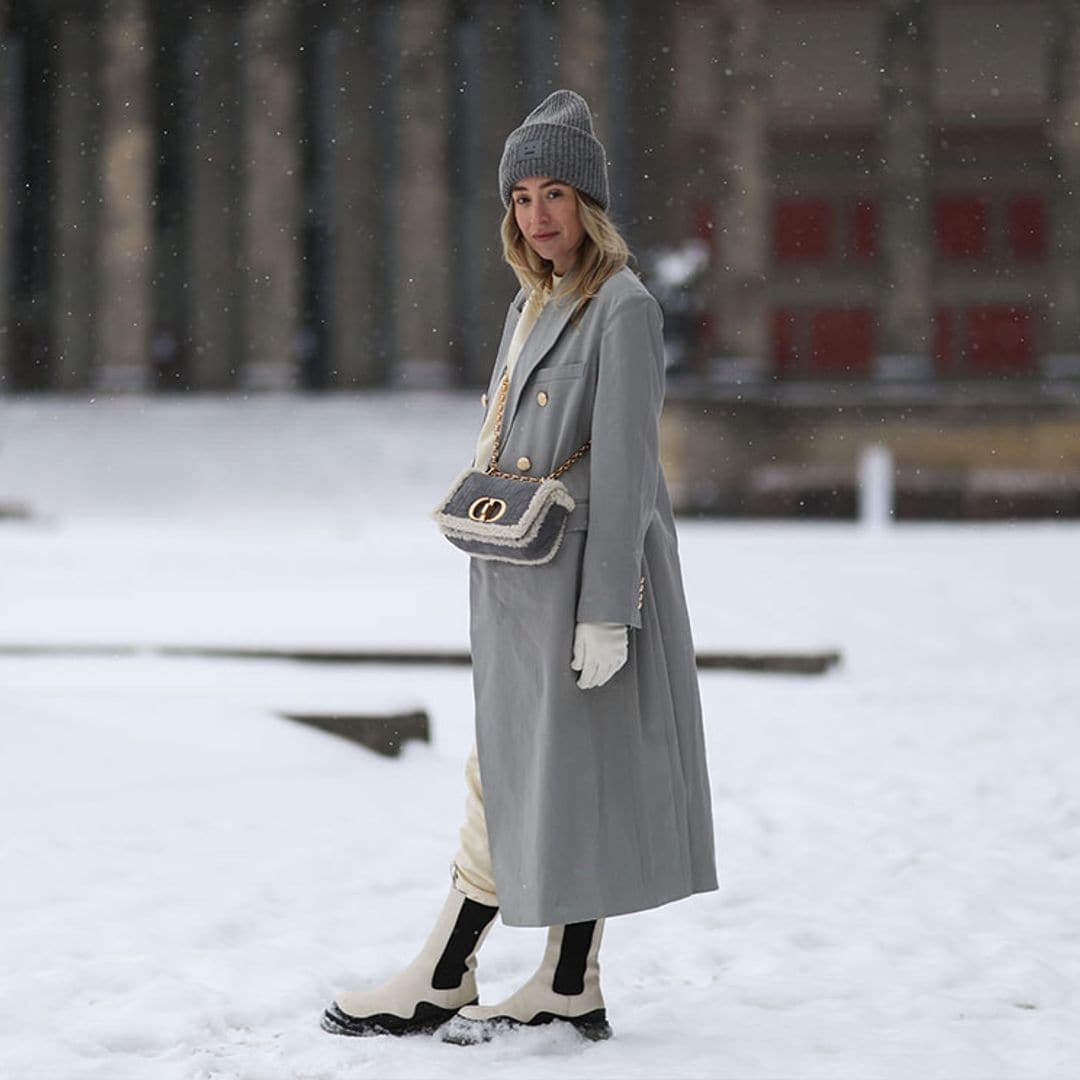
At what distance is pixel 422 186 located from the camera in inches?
1288

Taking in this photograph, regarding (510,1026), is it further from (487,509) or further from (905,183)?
(905,183)

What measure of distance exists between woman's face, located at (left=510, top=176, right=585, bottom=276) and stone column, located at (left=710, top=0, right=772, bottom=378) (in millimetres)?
28186

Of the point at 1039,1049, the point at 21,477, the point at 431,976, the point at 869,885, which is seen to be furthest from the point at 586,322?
the point at 21,477

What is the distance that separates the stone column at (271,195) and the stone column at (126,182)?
214cm

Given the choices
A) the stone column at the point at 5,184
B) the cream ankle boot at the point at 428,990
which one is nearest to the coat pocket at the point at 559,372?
the cream ankle boot at the point at 428,990

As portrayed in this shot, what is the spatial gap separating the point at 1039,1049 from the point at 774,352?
127ft

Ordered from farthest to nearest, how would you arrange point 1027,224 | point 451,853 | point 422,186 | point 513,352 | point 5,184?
point 1027,224 → point 5,184 → point 422,186 → point 451,853 → point 513,352

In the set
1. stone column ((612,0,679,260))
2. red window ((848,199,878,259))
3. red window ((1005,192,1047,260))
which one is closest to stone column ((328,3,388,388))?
stone column ((612,0,679,260))

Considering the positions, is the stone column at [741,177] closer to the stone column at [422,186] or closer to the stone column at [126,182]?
the stone column at [422,186]

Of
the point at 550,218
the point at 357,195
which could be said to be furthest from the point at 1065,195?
the point at 550,218

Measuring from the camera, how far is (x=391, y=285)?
113 feet

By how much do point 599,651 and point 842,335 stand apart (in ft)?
126

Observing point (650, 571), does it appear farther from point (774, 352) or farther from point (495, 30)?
point (774, 352)

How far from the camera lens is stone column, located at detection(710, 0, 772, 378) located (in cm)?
3133
